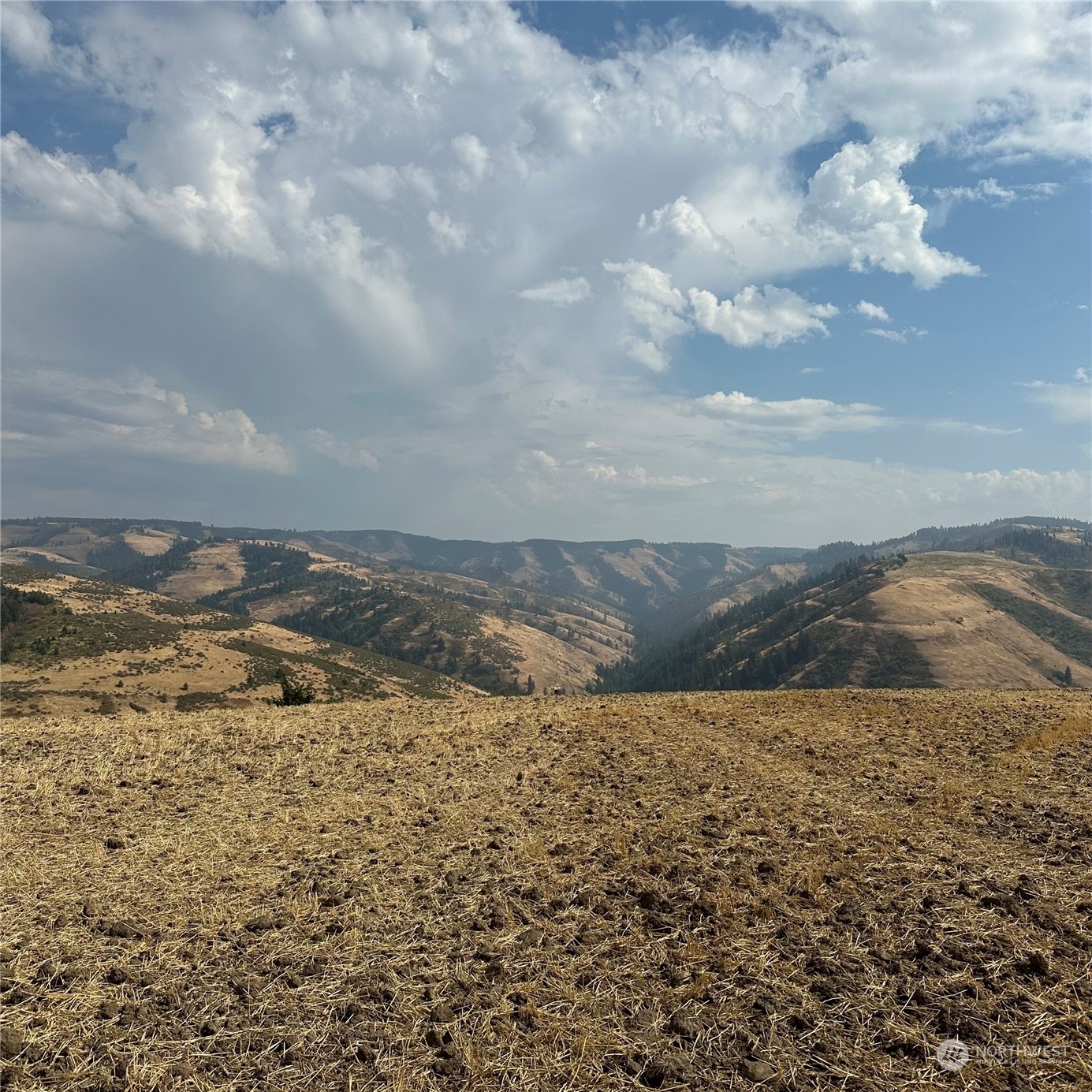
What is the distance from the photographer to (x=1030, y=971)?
7723 millimetres

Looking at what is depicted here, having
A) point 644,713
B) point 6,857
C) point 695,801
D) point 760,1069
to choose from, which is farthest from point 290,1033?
point 644,713

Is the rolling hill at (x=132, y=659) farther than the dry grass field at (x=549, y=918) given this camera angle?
Yes

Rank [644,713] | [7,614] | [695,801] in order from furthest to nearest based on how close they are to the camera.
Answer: [7,614] < [644,713] < [695,801]

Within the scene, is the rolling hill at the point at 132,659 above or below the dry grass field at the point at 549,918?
below

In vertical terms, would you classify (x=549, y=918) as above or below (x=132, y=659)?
above

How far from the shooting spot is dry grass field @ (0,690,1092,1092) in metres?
6.73

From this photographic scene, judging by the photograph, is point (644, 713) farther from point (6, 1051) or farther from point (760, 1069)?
point (6, 1051)

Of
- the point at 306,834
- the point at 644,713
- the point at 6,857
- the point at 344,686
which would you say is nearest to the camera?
the point at 6,857

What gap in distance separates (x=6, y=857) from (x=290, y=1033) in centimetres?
890

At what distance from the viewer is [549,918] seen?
9586 mm

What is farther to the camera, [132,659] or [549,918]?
[132,659]

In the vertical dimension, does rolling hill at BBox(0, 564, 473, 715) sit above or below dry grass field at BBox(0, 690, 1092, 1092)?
below

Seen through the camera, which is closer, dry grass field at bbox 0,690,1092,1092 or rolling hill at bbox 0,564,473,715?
dry grass field at bbox 0,690,1092,1092

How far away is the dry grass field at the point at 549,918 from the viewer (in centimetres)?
673
